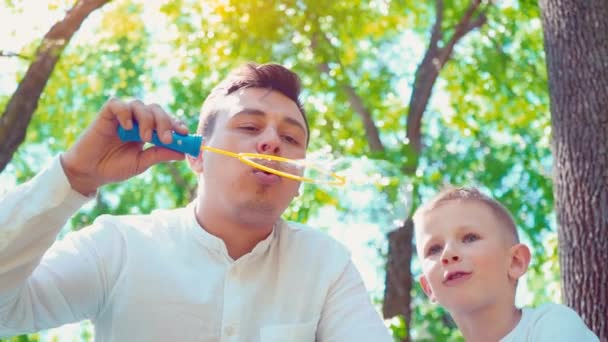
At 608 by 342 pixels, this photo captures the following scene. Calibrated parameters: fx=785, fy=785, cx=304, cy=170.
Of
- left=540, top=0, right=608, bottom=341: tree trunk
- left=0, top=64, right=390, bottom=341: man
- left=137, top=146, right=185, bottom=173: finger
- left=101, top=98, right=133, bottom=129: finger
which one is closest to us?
left=101, top=98, right=133, bottom=129: finger

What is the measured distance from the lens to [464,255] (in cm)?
283

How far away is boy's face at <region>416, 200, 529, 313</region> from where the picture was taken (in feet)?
9.24

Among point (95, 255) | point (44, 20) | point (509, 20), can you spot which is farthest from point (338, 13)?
point (95, 255)

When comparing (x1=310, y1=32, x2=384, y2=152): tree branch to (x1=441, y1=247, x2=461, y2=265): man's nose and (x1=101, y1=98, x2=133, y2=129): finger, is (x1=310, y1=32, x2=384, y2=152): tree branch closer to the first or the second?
(x1=441, y1=247, x2=461, y2=265): man's nose

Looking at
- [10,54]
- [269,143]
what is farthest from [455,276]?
[10,54]

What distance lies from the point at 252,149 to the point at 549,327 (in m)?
1.15

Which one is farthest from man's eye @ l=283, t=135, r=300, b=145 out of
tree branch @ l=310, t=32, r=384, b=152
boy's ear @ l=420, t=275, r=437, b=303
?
tree branch @ l=310, t=32, r=384, b=152

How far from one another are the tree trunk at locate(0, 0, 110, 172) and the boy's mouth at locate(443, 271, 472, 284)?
131 inches

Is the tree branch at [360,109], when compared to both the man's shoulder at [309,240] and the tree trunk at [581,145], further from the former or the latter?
the man's shoulder at [309,240]

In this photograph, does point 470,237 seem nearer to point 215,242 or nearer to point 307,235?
point 307,235

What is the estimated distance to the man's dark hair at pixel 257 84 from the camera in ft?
8.85

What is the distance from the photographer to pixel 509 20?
10.9m

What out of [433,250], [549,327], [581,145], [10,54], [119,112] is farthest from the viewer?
[10,54]

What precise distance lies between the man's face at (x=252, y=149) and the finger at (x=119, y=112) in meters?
0.54
